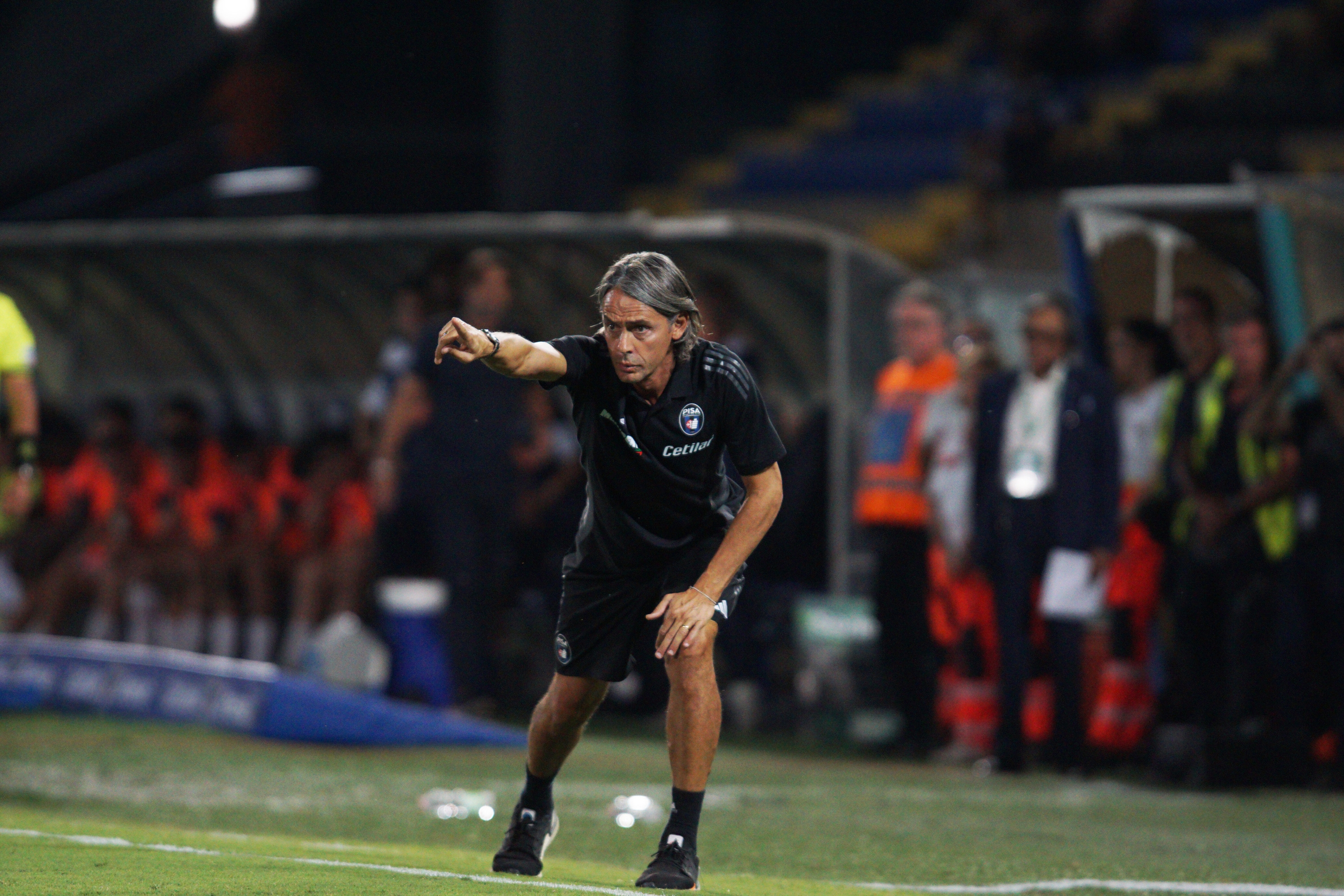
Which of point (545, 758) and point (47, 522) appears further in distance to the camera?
point (47, 522)

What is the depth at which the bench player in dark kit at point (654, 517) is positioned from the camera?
565 cm

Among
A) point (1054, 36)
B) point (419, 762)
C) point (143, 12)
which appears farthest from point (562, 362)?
point (143, 12)

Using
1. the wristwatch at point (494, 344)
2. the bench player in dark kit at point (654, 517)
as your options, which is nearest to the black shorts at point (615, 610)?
the bench player in dark kit at point (654, 517)

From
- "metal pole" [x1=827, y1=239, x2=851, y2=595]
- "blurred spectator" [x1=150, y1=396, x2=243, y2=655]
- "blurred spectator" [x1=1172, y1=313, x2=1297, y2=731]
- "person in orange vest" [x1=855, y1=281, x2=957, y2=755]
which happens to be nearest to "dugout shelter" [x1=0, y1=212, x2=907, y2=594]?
"metal pole" [x1=827, y1=239, x2=851, y2=595]

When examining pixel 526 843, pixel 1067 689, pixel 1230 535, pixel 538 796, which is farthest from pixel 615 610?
pixel 1230 535

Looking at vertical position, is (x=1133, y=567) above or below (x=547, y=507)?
below

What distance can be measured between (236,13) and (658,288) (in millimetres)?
19505

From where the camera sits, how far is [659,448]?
229 inches

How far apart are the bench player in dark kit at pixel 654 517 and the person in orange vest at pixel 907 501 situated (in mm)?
Answer: 4453

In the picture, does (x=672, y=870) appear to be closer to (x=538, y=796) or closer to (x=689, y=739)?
(x=689, y=739)

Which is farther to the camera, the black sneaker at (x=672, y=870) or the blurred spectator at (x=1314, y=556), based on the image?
the blurred spectator at (x=1314, y=556)

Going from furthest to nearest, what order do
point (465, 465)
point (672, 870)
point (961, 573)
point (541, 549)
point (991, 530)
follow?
point (541, 549) → point (465, 465) → point (961, 573) → point (991, 530) → point (672, 870)

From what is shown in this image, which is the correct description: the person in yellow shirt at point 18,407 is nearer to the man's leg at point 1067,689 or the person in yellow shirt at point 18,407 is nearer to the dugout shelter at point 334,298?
the dugout shelter at point 334,298

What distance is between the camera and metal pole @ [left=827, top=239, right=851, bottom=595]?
11164mm
